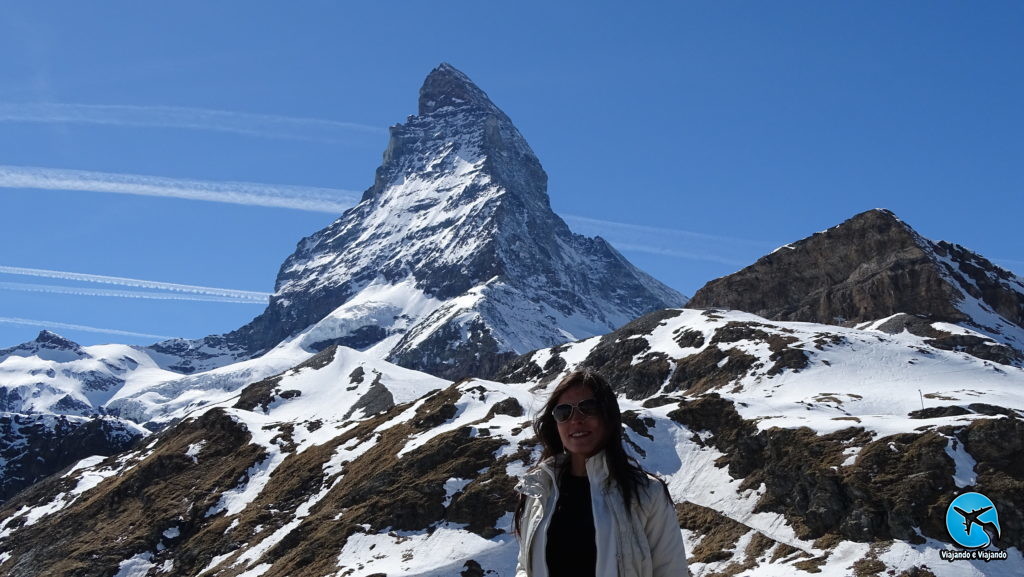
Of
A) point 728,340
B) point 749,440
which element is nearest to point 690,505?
point 749,440

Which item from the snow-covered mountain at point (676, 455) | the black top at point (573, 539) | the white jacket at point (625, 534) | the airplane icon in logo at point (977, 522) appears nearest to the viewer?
the white jacket at point (625, 534)

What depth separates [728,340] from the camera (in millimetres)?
121062

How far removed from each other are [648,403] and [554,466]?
90675 millimetres

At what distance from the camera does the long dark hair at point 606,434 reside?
7.14 meters

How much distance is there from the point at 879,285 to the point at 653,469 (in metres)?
99.2

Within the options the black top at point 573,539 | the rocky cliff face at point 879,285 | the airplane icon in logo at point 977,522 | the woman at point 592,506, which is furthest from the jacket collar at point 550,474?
the rocky cliff face at point 879,285

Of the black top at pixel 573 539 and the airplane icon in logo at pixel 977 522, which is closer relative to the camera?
the black top at pixel 573 539

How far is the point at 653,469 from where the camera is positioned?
74562 mm

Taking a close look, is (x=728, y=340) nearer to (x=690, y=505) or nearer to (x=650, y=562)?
(x=690, y=505)

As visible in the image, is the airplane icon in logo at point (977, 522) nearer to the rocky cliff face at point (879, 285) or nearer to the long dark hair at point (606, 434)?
the long dark hair at point (606, 434)

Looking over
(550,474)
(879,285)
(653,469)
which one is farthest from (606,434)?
(879,285)

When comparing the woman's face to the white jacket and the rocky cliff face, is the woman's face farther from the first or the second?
the rocky cliff face

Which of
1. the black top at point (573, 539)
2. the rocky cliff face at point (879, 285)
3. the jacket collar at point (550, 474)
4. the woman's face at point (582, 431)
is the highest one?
the rocky cliff face at point (879, 285)

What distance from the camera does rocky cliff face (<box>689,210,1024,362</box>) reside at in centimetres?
14788
